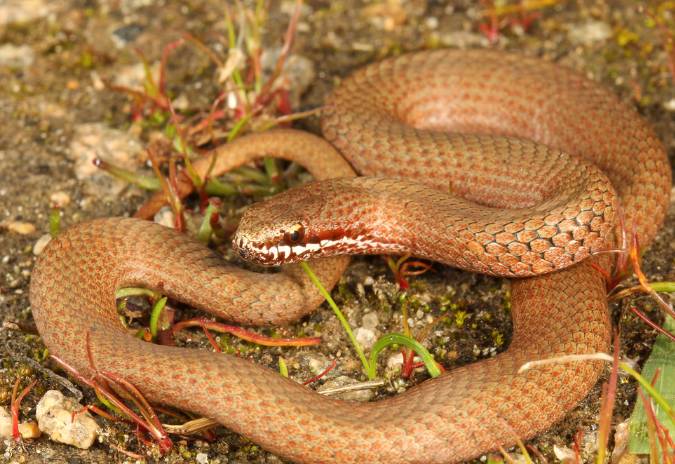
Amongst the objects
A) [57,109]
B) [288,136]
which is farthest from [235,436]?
[57,109]

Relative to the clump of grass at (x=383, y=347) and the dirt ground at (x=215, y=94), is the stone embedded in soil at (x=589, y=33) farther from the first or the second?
the clump of grass at (x=383, y=347)

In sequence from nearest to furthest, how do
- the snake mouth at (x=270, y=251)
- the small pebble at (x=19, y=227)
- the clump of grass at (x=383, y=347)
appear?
the clump of grass at (x=383, y=347) → the snake mouth at (x=270, y=251) → the small pebble at (x=19, y=227)

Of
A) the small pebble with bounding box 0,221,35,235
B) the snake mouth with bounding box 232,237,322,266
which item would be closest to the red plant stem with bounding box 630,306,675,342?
the snake mouth with bounding box 232,237,322,266

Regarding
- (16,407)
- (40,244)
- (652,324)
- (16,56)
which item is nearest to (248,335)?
(16,407)

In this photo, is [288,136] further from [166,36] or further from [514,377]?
[514,377]

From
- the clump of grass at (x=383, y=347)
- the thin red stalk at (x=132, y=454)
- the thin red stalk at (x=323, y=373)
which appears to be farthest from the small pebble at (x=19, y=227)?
the thin red stalk at (x=323, y=373)

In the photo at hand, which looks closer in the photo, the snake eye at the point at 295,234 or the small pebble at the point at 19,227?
the snake eye at the point at 295,234

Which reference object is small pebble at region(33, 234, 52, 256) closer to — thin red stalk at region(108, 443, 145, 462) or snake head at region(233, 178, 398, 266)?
snake head at region(233, 178, 398, 266)
